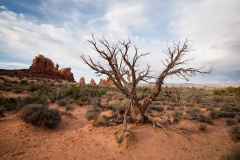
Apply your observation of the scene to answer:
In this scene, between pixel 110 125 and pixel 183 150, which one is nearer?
pixel 183 150

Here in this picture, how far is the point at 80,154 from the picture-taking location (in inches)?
176

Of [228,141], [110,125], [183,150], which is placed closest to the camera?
[183,150]

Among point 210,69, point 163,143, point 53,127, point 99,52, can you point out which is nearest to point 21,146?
point 53,127

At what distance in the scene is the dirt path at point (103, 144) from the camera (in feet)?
14.5

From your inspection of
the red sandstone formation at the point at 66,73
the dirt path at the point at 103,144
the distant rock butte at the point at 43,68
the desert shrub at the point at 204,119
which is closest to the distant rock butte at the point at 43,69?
the distant rock butte at the point at 43,68

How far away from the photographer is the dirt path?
174 inches

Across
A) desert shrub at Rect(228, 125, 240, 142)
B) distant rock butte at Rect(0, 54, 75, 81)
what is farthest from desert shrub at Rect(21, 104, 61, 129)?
distant rock butte at Rect(0, 54, 75, 81)

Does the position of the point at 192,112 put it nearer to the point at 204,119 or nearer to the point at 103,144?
the point at 204,119

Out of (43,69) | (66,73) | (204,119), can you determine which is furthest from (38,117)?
(66,73)

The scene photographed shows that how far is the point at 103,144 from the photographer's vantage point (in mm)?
5066

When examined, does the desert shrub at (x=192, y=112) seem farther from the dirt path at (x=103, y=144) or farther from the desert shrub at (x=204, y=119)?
the dirt path at (x=103, y=144)

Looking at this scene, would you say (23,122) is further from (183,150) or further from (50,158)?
(183,150)

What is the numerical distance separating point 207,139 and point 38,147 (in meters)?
6.84

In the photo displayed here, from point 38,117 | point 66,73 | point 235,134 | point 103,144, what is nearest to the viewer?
point 103,144
